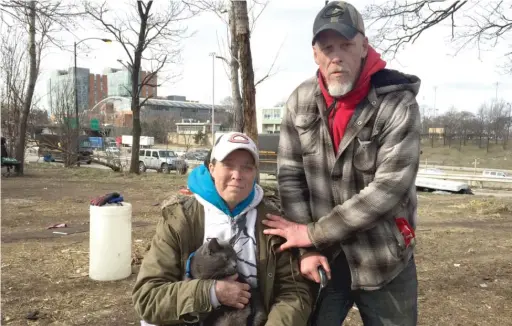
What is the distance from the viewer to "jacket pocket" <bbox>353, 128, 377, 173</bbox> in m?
1.96

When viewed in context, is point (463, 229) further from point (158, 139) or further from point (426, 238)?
point (158, 139)

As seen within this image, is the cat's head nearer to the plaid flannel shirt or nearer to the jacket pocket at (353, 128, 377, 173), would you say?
the plaid flannel shirt

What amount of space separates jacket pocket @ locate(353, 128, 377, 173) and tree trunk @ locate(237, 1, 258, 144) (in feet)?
11.5

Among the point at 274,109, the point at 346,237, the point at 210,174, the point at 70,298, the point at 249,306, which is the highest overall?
the point at 274,109

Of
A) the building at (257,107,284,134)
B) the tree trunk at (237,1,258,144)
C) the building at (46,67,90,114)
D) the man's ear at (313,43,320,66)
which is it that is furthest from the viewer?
the building at (257,107,284,134)

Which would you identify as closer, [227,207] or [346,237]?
[346,237]

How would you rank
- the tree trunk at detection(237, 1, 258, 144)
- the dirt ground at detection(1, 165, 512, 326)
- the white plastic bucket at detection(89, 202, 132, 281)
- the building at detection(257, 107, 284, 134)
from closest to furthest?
the dirt ground at detection(1, 165, 512, 326), the white plastic bucket at detection(89, 202, 132, 281), the tree trunk at detection(237, 1, 258, 144), the building at detection(257, 107, 284, 134)

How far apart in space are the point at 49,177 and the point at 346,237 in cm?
1581

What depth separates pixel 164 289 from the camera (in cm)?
200

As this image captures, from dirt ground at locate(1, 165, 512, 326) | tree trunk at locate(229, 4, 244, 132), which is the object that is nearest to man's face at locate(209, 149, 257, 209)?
dirt ground at locate(1, 165, 512, 326)

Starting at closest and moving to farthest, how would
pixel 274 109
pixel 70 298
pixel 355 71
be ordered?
pixel 355 71
pixel 70 298
pixel 274 109

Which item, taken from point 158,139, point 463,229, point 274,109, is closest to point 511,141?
point 274,109

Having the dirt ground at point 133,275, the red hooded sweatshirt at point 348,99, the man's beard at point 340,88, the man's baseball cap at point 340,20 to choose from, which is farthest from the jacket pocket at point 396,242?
the dirt ground at point 133,275

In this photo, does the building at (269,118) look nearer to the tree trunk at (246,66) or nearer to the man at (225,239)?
the tree trunk at (246,66)
